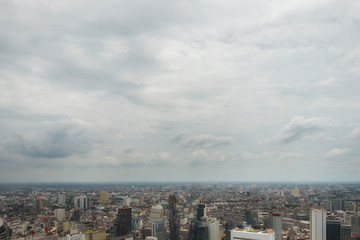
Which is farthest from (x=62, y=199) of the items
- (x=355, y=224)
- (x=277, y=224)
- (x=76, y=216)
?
(x=355, y=224)

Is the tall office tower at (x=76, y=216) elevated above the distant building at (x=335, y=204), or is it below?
below

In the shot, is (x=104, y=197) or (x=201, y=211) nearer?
(x=104, y=197)

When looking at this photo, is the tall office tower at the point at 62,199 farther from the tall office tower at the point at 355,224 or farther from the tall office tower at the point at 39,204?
the tall office tower at the point at 355,224

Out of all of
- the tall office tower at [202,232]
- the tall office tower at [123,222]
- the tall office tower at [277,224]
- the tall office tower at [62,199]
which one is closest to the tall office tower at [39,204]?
the tall office tower at [62,199]

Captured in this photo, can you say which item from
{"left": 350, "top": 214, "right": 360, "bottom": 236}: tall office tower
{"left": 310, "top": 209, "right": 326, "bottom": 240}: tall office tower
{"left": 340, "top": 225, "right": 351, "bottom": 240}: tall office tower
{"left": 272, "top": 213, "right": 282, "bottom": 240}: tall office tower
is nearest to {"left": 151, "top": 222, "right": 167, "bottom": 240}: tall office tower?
{"left": 272, "top": 213, "right": 282, "bottom": 240}: tall office tower

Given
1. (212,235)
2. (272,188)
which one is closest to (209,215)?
(212,235)

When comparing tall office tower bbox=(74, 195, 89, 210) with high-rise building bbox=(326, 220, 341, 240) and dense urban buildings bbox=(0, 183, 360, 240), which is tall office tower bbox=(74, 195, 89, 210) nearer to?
dense urban buildings bbox=(0, 183, 360, 240)

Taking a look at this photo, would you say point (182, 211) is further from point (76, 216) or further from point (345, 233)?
point (345, 233)

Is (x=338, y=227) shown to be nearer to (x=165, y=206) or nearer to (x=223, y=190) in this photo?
(x=223, y=190)
